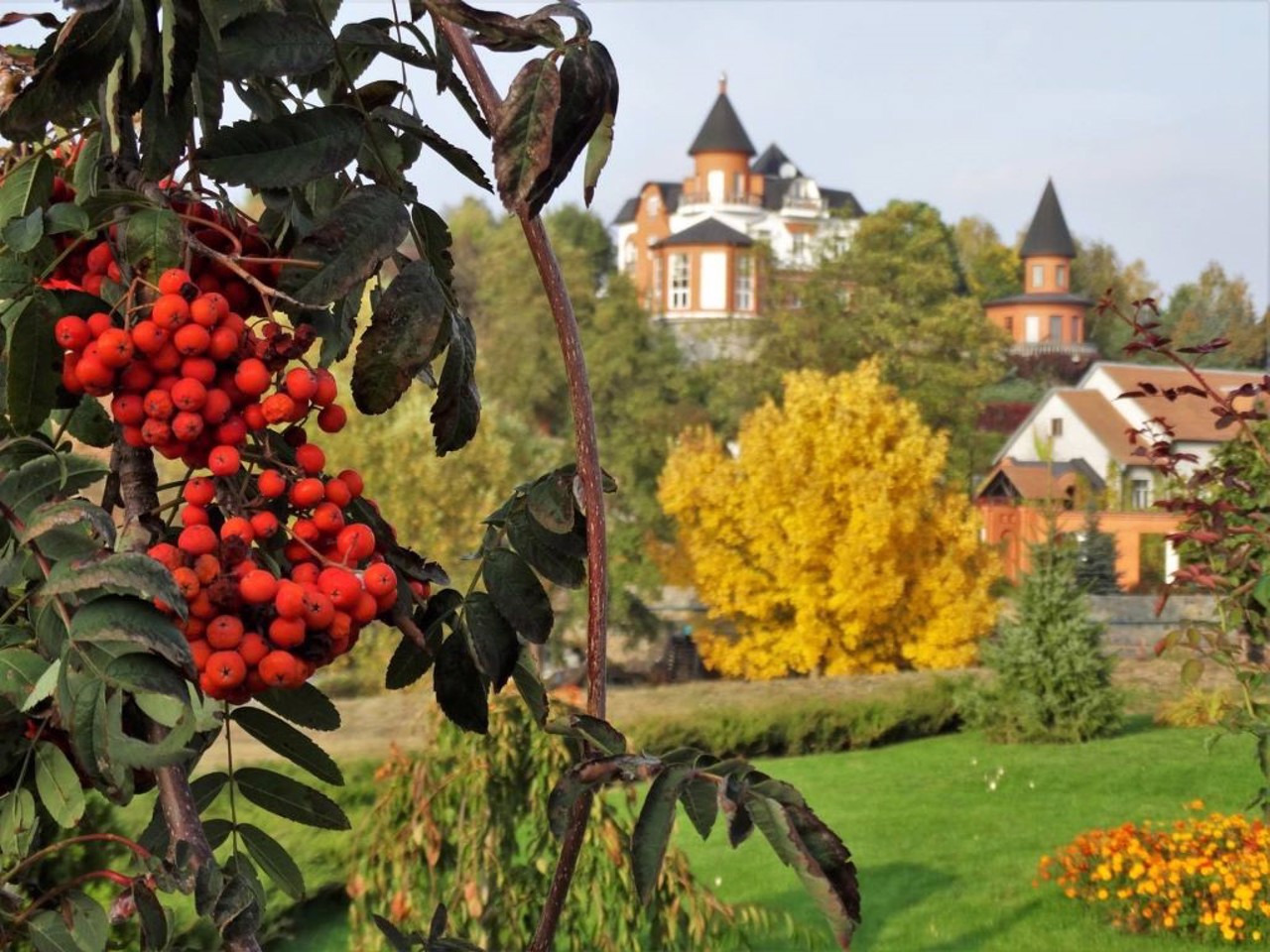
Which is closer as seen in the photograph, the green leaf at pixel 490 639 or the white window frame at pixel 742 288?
the green leaf at pixel 490 639

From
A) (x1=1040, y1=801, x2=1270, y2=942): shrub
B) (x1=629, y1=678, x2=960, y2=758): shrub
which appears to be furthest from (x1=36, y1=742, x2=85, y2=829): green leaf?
(x1=629, y1=678, x2=960, y2=758): shrub

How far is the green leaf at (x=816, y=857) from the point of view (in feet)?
2.46

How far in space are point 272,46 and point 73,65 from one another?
0.11 meters

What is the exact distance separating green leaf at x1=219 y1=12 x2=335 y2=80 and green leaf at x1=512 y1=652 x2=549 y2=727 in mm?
402

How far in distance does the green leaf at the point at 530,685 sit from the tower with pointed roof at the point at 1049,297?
1739 inches

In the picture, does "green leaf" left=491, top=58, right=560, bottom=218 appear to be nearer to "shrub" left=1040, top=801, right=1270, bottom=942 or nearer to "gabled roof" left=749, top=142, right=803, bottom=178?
"shrub" left=1040, top=801, right=1270, bottom=942

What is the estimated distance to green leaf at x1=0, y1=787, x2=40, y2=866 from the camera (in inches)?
37.8

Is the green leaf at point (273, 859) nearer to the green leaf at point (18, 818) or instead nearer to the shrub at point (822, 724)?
the green leaf at point (18, 818)

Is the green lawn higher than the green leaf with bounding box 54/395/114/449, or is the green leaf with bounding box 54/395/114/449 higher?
the green leaf with bounding box 54/395/114/449

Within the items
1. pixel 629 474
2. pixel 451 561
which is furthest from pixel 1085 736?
pixel 629 474

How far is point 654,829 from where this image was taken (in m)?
0.81

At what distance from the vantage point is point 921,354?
2816 cm

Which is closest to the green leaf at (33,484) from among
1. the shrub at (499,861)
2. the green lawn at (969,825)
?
the shrub at (499,861)

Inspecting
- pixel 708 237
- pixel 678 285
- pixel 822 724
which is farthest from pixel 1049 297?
pixel 822 724
